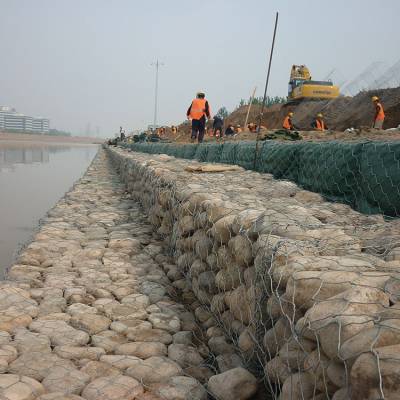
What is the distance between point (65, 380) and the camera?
6.72ft

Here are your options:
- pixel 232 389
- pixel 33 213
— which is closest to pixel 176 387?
pixel 232 389

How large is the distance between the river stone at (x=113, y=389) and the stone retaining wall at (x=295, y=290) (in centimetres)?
41

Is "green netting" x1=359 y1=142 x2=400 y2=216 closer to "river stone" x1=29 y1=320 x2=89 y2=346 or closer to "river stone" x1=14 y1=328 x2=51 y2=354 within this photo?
"river stone" x1=29 y1=320 x2=89 y2=346

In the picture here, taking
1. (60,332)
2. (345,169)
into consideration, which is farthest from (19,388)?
(345,169)

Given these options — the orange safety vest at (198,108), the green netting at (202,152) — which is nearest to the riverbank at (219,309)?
the green netting at (202,152)

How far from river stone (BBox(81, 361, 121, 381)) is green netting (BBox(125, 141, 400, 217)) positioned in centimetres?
228

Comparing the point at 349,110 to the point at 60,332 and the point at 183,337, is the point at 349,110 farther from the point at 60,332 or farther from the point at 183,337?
the point at 60,332

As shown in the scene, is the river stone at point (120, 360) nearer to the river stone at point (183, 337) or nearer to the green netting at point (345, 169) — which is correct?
the river stone at point (183, 337)

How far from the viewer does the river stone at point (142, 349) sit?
2395 millimetres

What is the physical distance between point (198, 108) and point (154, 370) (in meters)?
9.87

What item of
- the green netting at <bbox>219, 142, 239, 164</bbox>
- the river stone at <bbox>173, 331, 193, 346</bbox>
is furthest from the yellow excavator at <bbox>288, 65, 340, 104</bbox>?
the river stone at <bbox>173, 331, 193, 346</bbox>

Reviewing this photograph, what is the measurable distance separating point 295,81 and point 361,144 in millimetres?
22362

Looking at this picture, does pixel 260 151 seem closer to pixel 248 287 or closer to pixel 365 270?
pixel 248 287

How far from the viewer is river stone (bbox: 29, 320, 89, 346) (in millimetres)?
2465
